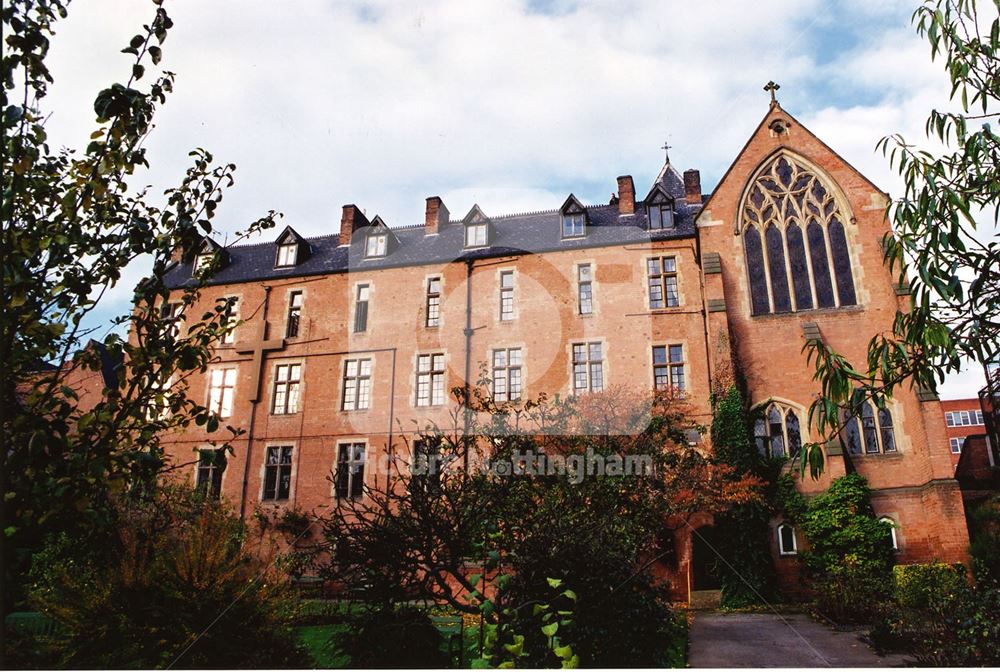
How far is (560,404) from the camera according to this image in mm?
14062

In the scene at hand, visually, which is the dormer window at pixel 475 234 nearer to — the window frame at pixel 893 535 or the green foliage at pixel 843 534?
the green foliage at pixel 843 534

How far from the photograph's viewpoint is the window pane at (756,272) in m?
19.6

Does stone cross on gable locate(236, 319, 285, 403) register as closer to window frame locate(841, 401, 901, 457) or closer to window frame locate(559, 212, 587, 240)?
window frame locate(559, 212, 587, 240)

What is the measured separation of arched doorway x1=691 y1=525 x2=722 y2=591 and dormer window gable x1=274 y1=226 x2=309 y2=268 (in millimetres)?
16533

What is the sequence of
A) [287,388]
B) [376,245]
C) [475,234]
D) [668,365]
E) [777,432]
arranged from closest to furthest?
[777,432], [668,365], [287,388], [475,234], [376,245]

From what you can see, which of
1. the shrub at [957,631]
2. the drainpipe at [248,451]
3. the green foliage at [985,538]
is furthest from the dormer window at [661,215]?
the shrub at [957,631]

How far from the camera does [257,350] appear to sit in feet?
68.0

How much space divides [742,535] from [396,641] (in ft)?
39.6

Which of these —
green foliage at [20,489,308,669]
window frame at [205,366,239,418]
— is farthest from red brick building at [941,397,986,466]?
green foliage at [20,489,308,669]

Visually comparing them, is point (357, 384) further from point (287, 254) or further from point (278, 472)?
point (287, 254)

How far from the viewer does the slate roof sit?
70.3 ft

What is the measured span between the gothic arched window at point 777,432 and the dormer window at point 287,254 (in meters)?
16.8

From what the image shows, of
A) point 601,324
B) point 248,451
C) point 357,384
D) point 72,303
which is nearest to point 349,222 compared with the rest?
point 357,384

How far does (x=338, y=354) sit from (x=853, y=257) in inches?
626
